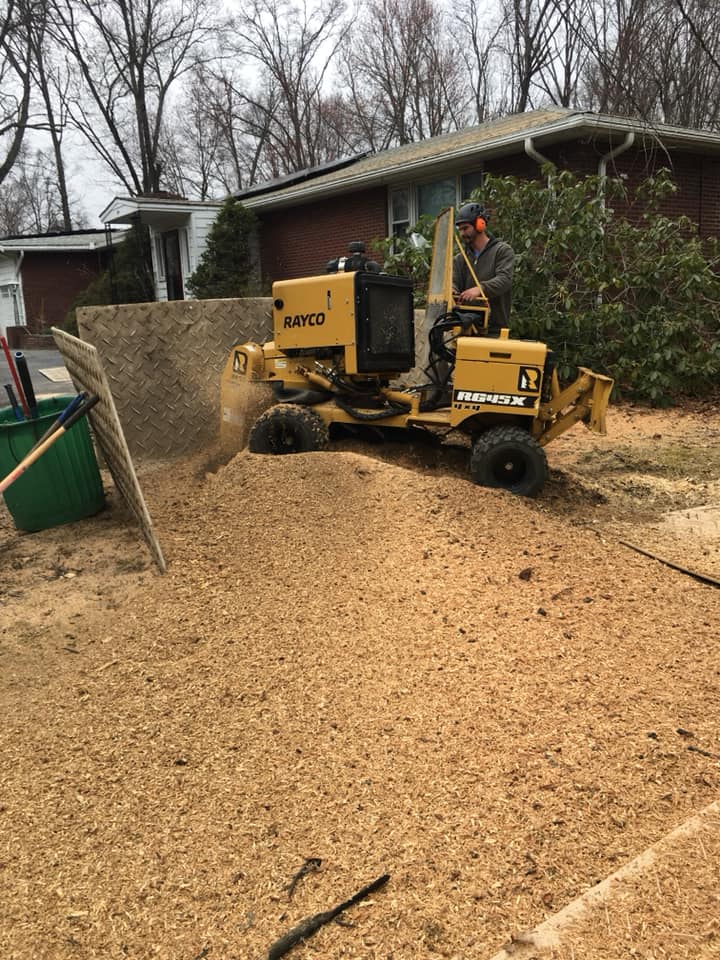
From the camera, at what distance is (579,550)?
4238 mm

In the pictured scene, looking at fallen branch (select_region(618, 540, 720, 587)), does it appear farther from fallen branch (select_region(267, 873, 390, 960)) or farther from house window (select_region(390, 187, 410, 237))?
house window (select_region(390, 187, 410, 237))

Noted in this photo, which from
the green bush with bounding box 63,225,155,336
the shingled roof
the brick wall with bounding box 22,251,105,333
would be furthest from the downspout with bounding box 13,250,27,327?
the shingled roof

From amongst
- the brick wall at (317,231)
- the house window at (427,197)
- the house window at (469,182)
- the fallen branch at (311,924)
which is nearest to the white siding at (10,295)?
the brick wall at (317,231)

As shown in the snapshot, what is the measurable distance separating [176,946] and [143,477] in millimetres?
5028

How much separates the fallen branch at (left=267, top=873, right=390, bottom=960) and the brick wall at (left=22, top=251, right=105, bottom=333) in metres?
25.6

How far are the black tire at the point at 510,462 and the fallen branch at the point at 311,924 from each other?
3.62m

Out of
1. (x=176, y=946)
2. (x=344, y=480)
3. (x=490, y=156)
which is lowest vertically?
(x=176, y=946)

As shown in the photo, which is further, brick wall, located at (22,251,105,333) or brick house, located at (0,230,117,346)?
brick wall, located at (22,251,105,333)

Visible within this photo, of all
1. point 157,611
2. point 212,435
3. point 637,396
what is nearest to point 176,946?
point 157,611

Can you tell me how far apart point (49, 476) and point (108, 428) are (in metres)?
0.48

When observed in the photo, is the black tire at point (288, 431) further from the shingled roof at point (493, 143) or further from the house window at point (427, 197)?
the house window at point (427, 197)

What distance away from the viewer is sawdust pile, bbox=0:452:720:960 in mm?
2076

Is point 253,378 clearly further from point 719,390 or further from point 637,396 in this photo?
point 719,390

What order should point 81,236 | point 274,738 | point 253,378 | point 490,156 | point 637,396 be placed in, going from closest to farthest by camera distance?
point 274,738 < point 253,378 < point 637,396 < point 490,156 < point 81,236
